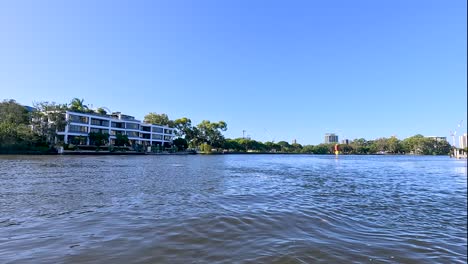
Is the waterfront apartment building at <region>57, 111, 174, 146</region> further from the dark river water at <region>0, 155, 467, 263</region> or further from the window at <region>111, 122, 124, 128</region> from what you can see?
the dark river water at <region>0, 155, 467, 263</region>

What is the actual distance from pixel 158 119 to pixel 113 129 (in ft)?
87.9

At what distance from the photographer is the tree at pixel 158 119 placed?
112 m

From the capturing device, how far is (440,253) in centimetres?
491

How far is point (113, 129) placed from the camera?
87.3m

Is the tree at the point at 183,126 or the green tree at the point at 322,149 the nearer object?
the tree at the point at 183,126

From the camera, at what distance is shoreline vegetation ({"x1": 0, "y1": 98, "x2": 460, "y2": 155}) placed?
Result: 5481cm

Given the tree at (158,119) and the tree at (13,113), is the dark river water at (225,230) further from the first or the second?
the tree at (158,119)

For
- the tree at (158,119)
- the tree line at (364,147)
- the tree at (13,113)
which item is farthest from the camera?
the tree line at (364,147)

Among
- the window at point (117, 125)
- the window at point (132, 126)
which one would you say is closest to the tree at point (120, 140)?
the window at point (117, 125)

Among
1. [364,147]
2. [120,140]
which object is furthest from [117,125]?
[364,147]

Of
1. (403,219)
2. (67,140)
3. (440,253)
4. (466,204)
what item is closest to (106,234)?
(440,253)

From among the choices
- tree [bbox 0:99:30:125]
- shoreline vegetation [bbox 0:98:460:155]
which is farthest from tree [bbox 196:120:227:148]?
tree [bbox 0:99:30:125]

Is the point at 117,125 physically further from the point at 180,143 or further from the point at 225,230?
the point at 225,230

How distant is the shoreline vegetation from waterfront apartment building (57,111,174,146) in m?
2.44
